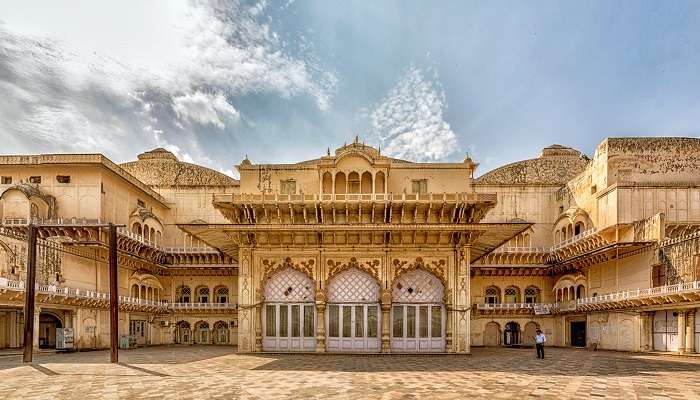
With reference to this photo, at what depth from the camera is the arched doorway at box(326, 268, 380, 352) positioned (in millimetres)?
22922

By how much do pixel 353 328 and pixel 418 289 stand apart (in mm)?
3470

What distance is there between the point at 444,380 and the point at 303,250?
10.5 m

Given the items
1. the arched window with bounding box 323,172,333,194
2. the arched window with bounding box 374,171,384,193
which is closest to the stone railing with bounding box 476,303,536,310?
the arched window with bounding box 374,171,384,193

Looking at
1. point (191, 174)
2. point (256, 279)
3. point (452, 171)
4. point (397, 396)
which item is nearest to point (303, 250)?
point (256, 279)

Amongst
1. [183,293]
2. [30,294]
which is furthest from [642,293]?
[183,293]

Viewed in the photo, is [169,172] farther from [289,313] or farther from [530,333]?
[530,333]

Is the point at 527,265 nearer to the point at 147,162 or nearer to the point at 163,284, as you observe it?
the point at 163,284

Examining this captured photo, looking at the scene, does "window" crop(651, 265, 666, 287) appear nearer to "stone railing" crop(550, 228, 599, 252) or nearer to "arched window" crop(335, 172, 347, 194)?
Answer: "stone railing" crop(550, 228, 599, 252)

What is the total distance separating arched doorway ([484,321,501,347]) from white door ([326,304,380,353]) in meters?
18.1

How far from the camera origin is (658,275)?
26719mm

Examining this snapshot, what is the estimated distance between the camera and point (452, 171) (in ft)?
93.0

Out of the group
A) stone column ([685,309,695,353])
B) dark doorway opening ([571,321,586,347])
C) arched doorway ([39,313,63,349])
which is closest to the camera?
stone column ([685,309,695,353])

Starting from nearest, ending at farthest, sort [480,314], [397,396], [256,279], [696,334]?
[397,396] < [256,279] < [696,334] < [480,314]

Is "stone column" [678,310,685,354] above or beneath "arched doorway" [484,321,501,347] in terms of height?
above
